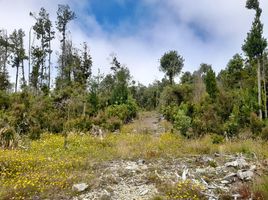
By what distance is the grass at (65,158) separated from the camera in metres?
6.17

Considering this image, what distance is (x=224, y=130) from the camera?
13344 mm

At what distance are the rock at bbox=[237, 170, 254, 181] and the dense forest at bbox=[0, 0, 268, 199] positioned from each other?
4695 mm

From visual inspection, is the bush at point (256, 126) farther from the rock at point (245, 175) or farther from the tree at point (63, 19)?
the tree at point (63, 19)

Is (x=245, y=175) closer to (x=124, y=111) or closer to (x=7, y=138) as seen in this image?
(x=7, y=138)

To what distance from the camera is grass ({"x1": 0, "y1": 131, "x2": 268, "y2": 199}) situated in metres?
6.17

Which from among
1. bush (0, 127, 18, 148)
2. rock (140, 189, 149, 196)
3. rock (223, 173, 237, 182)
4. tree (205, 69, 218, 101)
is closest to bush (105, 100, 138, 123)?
tree (205, 69, 218, 101)

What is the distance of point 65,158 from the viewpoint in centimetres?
883

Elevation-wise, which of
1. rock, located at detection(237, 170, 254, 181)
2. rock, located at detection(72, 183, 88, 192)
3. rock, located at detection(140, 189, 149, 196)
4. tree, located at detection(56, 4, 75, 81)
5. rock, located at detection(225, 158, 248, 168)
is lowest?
rock, located at detection(140, 189, 149, 196)

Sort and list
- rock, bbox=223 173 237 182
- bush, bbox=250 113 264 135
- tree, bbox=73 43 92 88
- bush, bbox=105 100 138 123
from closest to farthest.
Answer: rock, bbox=223 173 237 182
bush, bbox=250 113 264 135
bush, bbox=105 100 138 123
tree, bbox=73 43 92 88

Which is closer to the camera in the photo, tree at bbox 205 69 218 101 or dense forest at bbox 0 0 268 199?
dense forest at bbox 0 0 268 199

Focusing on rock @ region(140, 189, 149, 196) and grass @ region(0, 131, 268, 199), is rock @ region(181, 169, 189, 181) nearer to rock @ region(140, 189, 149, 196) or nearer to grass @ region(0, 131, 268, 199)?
rock @ region(140, 189, 149, 196)

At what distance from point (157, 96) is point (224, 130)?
21.1 metres

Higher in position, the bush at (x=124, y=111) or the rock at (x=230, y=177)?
the bush at (x=124, y=111)

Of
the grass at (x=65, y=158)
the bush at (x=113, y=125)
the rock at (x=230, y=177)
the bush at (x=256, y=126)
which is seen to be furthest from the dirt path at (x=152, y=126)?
the rock at (x=230, y=177)
